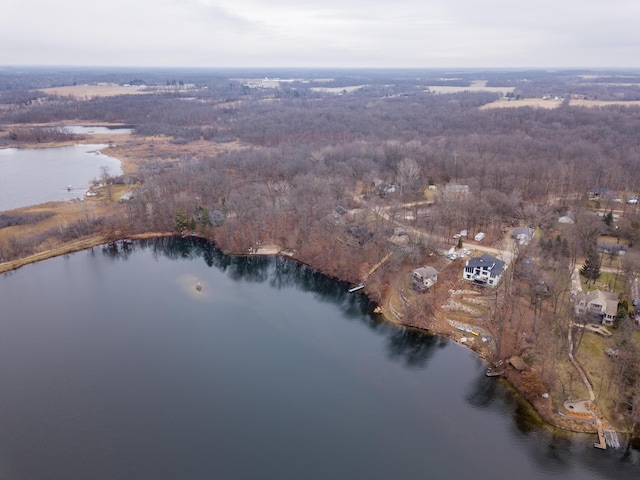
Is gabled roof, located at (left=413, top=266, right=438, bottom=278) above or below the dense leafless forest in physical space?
below

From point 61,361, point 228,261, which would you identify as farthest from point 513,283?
point 61,361

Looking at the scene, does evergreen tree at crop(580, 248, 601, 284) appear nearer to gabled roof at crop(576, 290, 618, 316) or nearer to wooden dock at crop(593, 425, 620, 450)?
gabled roof at crop(576, 290, 618, 316)

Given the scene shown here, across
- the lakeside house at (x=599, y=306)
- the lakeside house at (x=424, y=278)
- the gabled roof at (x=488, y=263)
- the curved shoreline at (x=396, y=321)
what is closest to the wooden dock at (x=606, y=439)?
the curved shoreline at (x=396, y=321)

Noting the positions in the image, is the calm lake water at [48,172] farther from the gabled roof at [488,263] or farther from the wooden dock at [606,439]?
the wooden dock at [606,439]

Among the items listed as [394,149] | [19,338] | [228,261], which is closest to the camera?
[19,338]

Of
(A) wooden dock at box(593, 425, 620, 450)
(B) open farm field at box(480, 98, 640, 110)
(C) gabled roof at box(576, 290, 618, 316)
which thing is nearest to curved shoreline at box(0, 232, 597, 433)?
(A) wooden dock at box(593, 425, 620, 450)

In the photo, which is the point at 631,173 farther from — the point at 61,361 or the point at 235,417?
the point at 61,361

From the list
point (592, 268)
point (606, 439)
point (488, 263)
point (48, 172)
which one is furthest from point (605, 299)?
point (48, 172)
